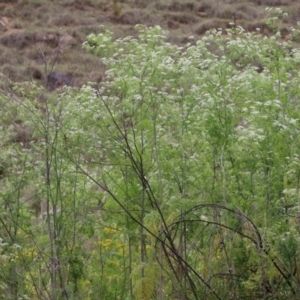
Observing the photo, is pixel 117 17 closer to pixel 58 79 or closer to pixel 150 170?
pixel 58 79

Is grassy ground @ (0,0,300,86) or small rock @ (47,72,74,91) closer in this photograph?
small rock @ (47,72,74,91)

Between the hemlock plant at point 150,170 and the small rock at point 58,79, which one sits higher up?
the hemlock plant at point 150,170

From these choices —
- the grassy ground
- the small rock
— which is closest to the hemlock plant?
the small rock

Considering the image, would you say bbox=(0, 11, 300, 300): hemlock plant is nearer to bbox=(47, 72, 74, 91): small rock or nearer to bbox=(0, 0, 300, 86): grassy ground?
bbox=(47, 72, 74, 91): small rock

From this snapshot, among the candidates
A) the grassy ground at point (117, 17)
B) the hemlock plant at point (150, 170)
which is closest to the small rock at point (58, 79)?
the grassy ground at point (117, 17)

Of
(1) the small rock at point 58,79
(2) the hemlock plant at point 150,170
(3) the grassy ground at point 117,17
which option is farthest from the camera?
(3) the grassy ground at point 117,17

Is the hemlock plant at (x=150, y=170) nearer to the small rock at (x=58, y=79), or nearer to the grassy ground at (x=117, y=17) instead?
the small rock at (x=58, y=79)

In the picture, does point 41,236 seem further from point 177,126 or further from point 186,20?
point 186,20

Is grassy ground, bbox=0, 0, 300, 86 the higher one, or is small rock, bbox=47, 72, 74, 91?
grassy ground, bbox=0, 0, 300, 86

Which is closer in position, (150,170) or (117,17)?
(150,170)

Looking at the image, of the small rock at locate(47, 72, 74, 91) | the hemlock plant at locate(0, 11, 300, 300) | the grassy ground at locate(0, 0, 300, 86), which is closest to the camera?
the hemlock plant at locate(0, 11, 300, 300)

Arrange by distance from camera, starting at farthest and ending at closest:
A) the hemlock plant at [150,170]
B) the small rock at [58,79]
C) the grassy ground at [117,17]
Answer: the grassy ground at [117,17] → the small rock at [58,79] → the hemlock plant at [150,170]

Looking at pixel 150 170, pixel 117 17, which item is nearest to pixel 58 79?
pixel 117 17

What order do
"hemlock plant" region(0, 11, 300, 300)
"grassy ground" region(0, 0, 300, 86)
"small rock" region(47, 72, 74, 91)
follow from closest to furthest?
"hemlock plant" region(0, 11, 300, 300) → "small rock" region(47, 72, 74, 91) → "grassy ground" region(0, 0, 300, 86)
